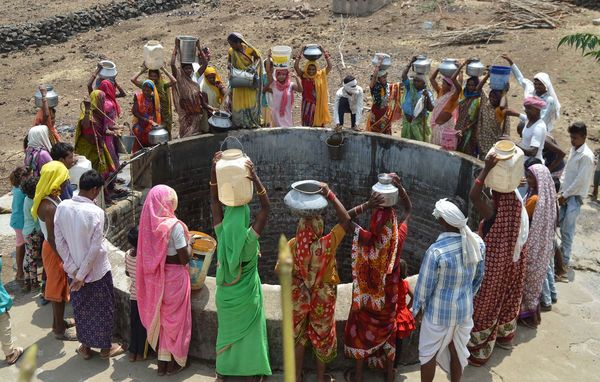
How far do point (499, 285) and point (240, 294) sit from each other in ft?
6.35

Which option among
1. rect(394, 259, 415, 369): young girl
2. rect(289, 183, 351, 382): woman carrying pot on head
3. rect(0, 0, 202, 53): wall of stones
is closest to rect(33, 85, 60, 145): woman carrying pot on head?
rect(289, 183, 351, 382): woman carrying pot on head

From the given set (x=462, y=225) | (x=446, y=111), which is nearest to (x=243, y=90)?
(x=446, y=111)

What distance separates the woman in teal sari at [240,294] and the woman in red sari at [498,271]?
1567 millimetres

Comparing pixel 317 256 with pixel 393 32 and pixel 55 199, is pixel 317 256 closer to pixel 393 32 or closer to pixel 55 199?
pixel 55 199

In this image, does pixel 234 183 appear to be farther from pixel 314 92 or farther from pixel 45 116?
pixel 314 92

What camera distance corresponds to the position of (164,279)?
4.63 metres

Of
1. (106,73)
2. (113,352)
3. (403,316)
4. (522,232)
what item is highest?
(106,73)

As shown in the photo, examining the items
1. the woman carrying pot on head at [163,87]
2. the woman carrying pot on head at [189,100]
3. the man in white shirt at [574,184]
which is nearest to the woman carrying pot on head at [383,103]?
the woman carrying pot on head at [189,100]

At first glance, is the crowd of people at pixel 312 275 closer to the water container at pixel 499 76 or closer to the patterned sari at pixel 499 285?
the patterned sari at pixel 499 285

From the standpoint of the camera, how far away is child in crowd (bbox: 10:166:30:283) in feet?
19.7

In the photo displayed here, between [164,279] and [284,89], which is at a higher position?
[284,89]

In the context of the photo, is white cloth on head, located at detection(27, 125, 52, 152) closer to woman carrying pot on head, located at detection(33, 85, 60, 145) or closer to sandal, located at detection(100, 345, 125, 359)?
woman carrying pot on head, located at detection(33, 85, 60, 145)

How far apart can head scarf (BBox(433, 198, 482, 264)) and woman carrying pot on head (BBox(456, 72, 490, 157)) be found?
9.68ft

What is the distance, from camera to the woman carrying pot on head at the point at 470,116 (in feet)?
22.9
